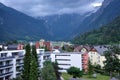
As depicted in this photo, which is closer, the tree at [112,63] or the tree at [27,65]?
the tree at [27,65]

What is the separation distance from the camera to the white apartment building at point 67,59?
131625 mm

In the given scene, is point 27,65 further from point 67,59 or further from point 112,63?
point 67,59

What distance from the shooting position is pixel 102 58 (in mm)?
149500

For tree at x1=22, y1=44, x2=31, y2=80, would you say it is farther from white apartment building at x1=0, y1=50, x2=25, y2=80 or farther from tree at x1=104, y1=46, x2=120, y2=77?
tree at x1=104, y1=46, x2=120, y2=77

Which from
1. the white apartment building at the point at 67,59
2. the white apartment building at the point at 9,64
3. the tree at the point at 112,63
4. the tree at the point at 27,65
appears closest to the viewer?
the tree at the point at 27,65

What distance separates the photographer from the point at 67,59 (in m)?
135

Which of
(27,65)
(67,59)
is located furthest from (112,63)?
(27,65)

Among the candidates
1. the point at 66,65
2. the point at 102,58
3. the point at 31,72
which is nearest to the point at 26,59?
the point at 31,72

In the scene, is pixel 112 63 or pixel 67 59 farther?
pixel 67 59

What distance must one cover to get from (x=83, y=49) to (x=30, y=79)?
9262 cm

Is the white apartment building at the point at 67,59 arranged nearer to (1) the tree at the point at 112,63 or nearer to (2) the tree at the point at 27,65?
(1) the tree at the point at 112,63

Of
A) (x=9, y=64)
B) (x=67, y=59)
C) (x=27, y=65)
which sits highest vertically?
(x=67, y=59)

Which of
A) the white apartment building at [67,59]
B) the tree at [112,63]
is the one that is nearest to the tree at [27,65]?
the tree at [112,63]

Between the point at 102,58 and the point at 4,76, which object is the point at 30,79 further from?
the point at 102,58
